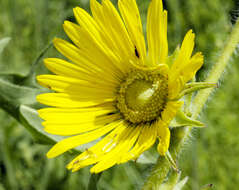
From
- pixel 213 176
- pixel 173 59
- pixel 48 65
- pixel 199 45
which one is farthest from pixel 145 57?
pixel 199 45

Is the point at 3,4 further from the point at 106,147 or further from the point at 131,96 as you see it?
the point at 106,147

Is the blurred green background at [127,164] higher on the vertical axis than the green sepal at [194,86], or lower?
lower

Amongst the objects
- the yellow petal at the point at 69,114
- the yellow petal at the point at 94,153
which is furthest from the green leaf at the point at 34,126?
the yellow petal at the point at 94,153

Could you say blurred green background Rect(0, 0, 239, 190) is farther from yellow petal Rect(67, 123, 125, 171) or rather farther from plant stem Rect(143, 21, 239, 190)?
plant stem Rect(143, 21, 239, 190)

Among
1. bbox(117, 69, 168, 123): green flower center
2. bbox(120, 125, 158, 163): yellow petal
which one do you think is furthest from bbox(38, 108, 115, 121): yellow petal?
bbox(120, 125, 158, 163): yellow petal

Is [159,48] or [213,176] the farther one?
[213,176]

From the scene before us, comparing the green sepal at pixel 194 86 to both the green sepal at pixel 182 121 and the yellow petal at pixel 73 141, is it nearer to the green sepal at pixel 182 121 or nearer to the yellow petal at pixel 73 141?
the green sepal at pixel 182 121
